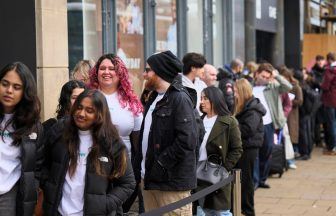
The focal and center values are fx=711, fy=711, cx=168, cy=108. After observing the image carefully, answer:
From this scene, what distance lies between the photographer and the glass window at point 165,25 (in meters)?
11.9

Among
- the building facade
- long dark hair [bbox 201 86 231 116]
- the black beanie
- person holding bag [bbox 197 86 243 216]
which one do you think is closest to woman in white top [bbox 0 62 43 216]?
the black beanie

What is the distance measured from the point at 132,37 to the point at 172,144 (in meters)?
5.69

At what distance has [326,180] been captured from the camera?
1162cm

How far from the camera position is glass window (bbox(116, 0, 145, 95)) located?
34.6ft

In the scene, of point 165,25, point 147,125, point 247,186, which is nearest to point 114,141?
point 147,125

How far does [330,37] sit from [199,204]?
14.7 m

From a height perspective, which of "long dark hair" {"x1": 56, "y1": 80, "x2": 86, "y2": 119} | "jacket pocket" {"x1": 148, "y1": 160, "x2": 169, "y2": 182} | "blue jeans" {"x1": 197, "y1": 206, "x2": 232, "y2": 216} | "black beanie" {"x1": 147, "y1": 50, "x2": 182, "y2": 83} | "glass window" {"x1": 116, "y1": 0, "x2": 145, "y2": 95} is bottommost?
"blue jeans" {"x1": 197, "y1": 206, "x2": 232, "y2": 216}

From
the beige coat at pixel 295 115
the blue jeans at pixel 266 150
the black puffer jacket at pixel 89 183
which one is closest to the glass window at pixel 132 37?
the blue jeans at pixel 266 150

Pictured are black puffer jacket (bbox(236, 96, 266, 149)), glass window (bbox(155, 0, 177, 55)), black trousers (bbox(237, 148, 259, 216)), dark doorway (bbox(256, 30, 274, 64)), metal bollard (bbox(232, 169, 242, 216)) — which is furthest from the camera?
dark doorway (bbox(256, 30, 274, 64))

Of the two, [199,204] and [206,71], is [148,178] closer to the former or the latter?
[199,204]

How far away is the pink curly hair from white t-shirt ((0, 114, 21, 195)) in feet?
5.49

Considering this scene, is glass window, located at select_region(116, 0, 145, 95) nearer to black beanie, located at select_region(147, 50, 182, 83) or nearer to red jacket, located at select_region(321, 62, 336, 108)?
black beanie, located at select_region(147, 50, 182, 83)

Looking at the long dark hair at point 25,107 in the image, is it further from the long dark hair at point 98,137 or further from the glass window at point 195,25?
the glass window at point 195,25

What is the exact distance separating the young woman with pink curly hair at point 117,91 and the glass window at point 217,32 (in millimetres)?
8960
